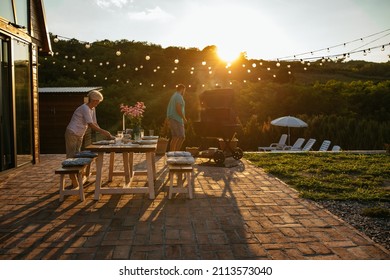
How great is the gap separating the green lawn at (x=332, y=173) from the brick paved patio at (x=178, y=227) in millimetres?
595

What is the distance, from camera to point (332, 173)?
7.63 metres

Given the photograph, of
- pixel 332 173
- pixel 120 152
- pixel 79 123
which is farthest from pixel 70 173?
pixel 332 173

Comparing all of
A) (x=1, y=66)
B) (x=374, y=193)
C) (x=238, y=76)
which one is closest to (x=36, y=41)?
(x=1, y=66)

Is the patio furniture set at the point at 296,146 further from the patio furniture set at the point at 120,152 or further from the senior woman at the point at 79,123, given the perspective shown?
the senior woman at the point at 79,123

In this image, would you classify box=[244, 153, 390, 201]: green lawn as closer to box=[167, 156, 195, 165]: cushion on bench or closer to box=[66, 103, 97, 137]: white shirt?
box=[167, 156, 195, 165]: cushion on bench

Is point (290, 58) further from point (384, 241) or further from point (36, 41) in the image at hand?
point (384, 241)

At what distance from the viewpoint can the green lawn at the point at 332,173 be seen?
582cm

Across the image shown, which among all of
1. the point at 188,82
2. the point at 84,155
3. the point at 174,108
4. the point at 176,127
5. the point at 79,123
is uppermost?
the point at 188,82

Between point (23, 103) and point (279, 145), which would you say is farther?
point (279, 145)

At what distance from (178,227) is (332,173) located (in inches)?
182

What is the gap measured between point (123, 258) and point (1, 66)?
5789 mm

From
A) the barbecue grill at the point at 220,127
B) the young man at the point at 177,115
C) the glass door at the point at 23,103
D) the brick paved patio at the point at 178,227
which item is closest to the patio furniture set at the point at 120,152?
the brick paved patio at the point at 178,227

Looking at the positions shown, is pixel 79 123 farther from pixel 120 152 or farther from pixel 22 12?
pixel 22 12

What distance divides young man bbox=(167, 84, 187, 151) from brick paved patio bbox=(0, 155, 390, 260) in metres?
2.65
